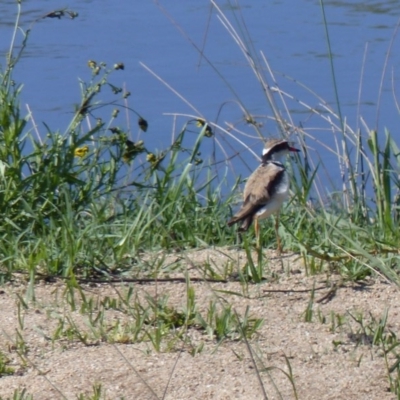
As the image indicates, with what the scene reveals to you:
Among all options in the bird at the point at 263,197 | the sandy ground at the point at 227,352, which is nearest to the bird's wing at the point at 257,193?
the bird at the point at 263,197

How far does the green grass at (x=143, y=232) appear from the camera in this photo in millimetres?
4082

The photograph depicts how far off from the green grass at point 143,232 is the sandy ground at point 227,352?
3 centimetres

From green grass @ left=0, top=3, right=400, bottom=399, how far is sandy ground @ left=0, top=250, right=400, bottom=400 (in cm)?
3

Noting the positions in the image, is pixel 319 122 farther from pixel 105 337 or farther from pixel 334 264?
pixel 105 337

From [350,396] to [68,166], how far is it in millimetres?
2152

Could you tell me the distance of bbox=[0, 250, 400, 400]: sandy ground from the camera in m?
3.62

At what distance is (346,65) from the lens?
8.28m

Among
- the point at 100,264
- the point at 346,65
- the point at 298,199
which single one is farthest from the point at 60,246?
the point at 346,65

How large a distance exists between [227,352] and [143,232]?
4.31 ft

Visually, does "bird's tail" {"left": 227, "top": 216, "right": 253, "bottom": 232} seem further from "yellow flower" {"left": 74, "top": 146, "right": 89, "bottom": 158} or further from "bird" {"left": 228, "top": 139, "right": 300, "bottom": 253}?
"yellow flower" {"left": 74, "top": 146, "right": 89, "bottom": 158}

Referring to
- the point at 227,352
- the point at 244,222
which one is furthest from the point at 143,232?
the point at 227,352

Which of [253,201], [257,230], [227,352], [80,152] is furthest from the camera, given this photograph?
[80,152]

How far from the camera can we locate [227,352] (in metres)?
3.89

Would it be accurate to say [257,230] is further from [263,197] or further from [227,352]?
[227,352]
